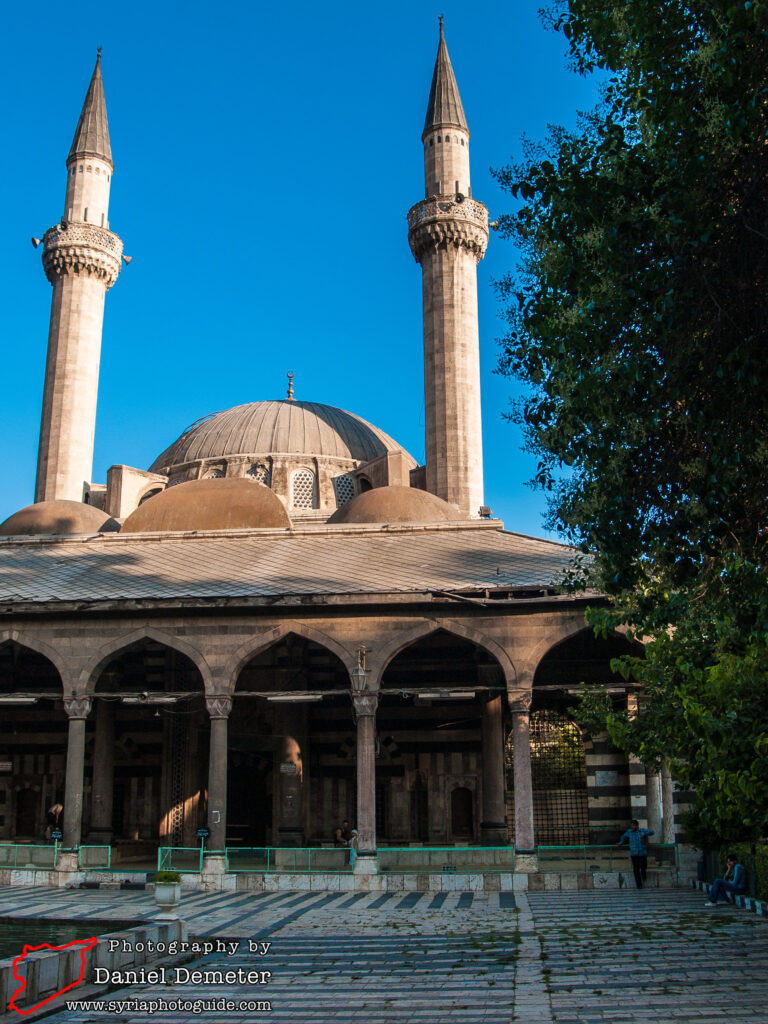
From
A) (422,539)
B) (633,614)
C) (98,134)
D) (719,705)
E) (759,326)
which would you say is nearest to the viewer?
(759,326)

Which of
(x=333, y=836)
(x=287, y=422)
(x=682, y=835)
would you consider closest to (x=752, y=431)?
(x=682, y=835)

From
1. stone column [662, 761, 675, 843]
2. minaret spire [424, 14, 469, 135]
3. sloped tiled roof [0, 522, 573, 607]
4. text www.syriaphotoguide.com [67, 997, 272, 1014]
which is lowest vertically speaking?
text www.syriaphotoguide.com [67, 997, 272, 1014]

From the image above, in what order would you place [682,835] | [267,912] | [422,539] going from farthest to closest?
[422,539]
[682,835]
[267,912]

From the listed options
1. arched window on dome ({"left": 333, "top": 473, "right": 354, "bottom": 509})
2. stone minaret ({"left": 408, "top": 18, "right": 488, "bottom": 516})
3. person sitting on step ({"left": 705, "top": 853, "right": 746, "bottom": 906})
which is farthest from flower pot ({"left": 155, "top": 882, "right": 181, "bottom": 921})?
arched window on dome ({"left": 333, "top": 473, "right": 354, "bottom": 509})

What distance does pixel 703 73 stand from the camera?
7.12m

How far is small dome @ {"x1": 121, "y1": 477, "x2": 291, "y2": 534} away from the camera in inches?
1024

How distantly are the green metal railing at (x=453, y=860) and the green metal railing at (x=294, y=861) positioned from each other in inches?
31.6

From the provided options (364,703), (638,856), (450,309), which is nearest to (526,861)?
(638,856)

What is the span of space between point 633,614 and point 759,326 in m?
3.33

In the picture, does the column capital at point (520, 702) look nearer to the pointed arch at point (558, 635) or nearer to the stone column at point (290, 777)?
the pointed arch at point (558, 635)

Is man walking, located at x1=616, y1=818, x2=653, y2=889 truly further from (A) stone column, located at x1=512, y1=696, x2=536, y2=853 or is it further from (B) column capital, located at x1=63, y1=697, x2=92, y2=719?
(B) column capital, located at x1=63, y1=697, x2=92, y2=719

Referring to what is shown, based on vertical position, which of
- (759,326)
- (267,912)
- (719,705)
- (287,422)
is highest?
(287,422)

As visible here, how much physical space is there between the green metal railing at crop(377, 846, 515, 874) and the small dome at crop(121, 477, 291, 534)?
36.5ft

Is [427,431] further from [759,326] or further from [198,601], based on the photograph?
[759,326]
